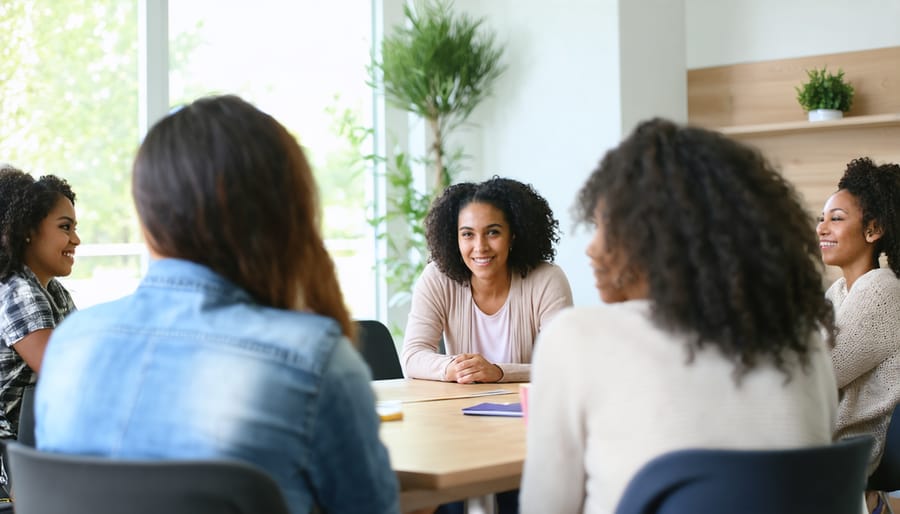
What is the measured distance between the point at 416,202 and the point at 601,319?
12.9ft

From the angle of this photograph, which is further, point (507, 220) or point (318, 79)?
point (318, 79)

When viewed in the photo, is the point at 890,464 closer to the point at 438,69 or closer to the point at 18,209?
the point at 18,209

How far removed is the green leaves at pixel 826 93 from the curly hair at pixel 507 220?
2167 mm

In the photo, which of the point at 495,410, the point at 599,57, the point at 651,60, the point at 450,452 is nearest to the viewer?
the point at 450,452

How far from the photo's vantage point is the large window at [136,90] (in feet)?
13.9

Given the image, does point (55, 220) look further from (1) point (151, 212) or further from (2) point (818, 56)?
(2) point (818, 56)

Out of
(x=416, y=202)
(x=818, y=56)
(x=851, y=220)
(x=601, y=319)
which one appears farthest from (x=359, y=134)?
(x=601, y=319)

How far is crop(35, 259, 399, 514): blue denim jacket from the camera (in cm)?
128

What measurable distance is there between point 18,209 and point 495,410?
5.27 ft

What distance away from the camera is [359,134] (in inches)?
225

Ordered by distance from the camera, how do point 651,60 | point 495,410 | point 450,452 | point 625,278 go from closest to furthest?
point 625,278 → point 450,452 → point 495,410 → point 651,60

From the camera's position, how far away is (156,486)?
1207mm

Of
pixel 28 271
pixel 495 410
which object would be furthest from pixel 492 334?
pixel 28 271

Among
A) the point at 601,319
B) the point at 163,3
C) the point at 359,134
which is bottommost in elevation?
the point at 601,319
